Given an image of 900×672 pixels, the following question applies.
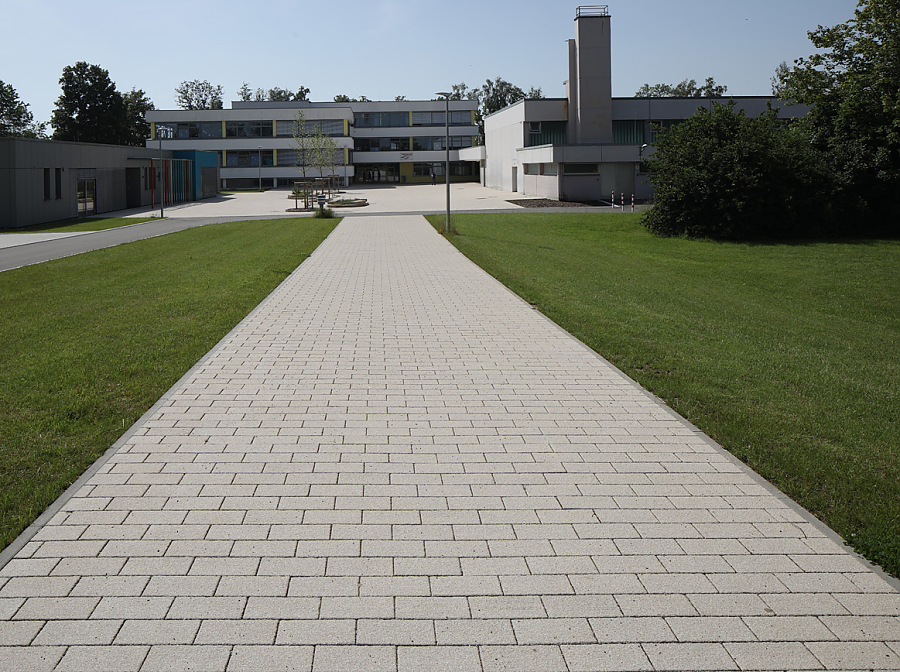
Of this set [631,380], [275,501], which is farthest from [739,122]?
[275,501]

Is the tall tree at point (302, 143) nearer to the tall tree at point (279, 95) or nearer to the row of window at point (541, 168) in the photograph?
the row of window at point (541, 168)

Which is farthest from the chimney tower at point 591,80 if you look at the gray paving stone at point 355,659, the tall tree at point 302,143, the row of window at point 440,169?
the gray paving stone at point 355,659

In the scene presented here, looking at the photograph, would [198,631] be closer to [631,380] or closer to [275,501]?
[275,501]

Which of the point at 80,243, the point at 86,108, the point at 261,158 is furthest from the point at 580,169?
the point at 86,108

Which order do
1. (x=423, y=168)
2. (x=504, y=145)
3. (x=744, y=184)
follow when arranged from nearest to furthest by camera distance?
(x=744, y=184), (x=504, y=145), (x=423, y=168)

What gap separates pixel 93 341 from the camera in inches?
406

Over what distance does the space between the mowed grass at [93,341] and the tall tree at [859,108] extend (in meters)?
19.4

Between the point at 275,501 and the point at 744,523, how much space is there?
2.90 meters

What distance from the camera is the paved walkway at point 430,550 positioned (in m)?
3.62

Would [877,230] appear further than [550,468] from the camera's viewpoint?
Yes

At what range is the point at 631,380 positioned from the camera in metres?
8.55

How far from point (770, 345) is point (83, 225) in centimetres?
3441

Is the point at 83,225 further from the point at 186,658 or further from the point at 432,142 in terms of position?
the point at 432,142

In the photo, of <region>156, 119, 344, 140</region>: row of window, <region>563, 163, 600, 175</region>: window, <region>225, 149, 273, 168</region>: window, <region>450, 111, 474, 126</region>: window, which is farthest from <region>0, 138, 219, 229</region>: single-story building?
<region>450, 111, 474, 126</region>: window
